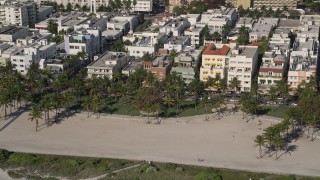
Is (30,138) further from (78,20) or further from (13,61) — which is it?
(78,20)

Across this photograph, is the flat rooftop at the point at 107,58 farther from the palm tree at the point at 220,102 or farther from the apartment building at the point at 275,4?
the apartment building at the point at 275,4

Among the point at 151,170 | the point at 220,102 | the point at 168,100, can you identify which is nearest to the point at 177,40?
the point at 168,100

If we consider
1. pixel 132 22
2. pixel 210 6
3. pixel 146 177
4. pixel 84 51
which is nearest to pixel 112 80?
pixel 84 51

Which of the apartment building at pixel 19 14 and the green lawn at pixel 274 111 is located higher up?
the apartment building at pixel 19 14

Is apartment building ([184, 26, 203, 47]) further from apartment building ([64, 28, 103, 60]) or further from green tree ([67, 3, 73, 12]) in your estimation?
green tree ([67, 3, 73, 12])

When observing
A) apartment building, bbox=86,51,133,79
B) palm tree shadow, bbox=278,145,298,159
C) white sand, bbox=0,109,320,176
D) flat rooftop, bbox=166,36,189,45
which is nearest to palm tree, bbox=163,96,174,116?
white sand, bbox=0,109,320,176

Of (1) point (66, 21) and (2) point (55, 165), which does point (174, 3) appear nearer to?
(1) point (66, 21)

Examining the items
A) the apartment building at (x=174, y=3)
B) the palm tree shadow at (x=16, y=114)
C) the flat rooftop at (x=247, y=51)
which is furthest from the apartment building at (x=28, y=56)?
the apartment building at (x=174, y=3)

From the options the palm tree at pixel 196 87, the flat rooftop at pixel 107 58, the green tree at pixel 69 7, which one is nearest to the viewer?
the palm tree at pixel 196 87
